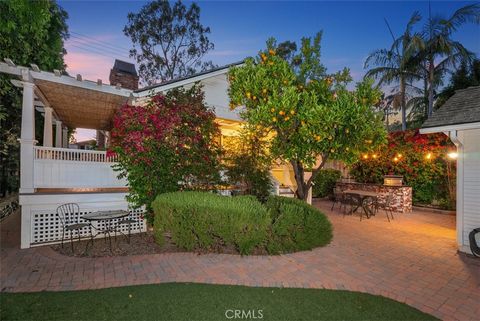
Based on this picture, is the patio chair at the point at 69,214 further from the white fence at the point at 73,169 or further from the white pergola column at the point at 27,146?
the white pergola column at the point at 27,146

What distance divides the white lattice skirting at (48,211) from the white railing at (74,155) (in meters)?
1.09

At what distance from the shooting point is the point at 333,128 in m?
5.93

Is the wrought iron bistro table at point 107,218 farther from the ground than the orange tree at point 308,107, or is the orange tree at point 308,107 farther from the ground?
the orange tree at point 308,107

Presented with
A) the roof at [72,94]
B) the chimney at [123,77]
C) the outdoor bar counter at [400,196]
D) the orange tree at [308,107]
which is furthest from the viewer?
the chimney at [123,77]

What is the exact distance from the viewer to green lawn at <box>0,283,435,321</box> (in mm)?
3348

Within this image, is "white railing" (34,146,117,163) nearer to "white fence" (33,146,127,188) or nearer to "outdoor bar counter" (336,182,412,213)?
"white fence" (33,146,127,188)

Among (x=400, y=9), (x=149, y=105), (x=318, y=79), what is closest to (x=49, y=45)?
(x=149, y=105)

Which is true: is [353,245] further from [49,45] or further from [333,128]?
[49,45]

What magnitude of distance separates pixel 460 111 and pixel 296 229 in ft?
17.2

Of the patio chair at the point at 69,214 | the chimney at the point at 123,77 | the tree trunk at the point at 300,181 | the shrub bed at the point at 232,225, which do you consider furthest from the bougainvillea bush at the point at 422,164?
the chimney at the point at 123,77

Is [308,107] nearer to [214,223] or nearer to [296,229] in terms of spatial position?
[296,229]

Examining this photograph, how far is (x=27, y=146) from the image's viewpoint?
6.39 m

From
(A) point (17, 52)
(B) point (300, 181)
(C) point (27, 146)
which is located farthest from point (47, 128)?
(B) point (300, 181)

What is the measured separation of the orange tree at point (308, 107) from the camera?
5809mm
